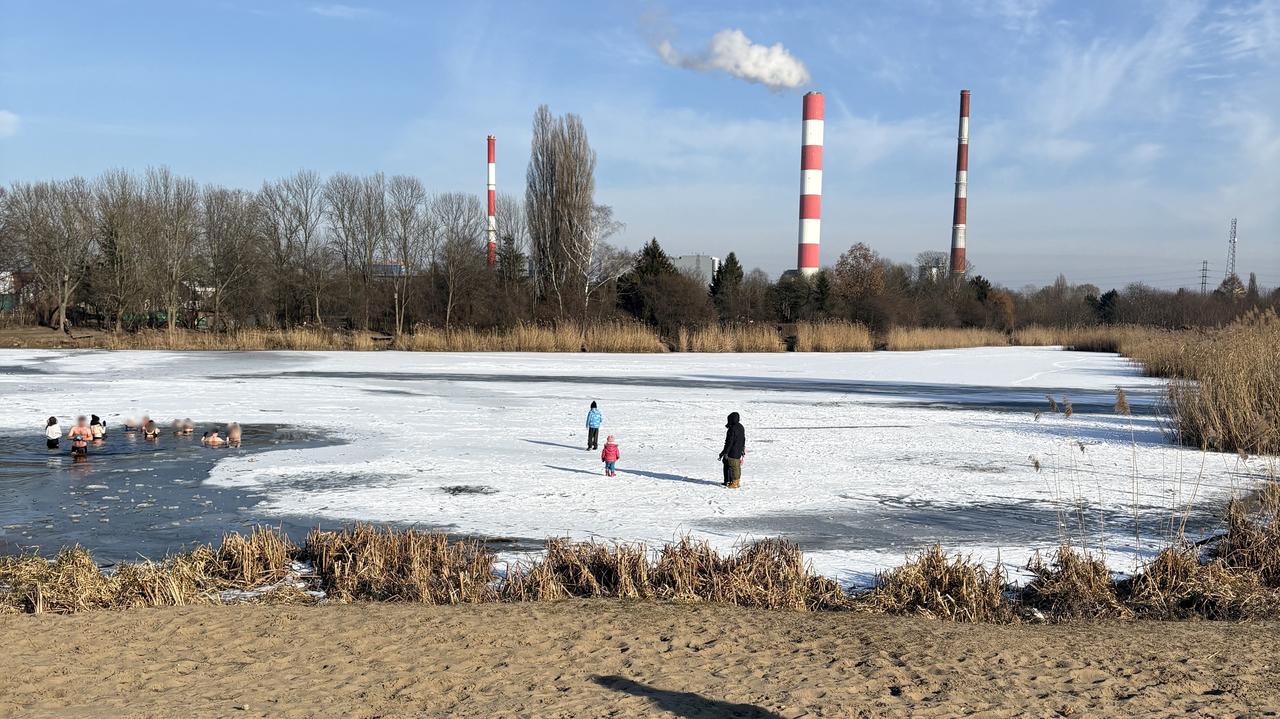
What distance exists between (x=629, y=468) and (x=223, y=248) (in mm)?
38218

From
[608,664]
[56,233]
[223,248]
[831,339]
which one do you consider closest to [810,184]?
[831,339]

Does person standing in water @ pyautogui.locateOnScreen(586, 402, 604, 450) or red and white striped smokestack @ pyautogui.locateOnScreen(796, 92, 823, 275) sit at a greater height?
red and white striped smokestack @ pyautogui.locateOnScreen(796, 92, 823, 275)

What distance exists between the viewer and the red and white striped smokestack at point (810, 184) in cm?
5525

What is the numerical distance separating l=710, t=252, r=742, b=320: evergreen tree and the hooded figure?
121ft

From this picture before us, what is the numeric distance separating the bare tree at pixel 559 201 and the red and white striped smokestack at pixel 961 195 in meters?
26.1

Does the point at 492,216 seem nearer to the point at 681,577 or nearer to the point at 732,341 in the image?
the point at 732,341

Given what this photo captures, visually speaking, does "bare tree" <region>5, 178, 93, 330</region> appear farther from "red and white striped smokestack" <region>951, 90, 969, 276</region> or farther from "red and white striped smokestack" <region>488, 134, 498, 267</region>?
"red and white striped smokestack" <region>951, 90, 969, 276</region>

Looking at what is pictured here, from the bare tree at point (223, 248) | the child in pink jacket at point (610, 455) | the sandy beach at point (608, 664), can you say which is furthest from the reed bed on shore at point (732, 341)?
the sandy beach at point (608, 664)

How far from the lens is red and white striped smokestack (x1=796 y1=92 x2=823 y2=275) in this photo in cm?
5525

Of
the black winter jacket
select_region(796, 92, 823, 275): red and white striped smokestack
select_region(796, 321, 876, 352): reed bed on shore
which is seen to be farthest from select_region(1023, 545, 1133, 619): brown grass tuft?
select_region(796, 92, 823, 275): red and white striped smokestack

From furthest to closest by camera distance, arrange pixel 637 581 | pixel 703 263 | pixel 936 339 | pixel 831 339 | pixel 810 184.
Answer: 1. pixel 703 263
2. pixel 810 184
3. pixel 936 339
4. pixel 831 339
5. pixel 637 581

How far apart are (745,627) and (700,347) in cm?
3137

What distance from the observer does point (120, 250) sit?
41125 millimetres

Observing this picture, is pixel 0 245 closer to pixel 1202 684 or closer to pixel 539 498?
pixel 539 498
